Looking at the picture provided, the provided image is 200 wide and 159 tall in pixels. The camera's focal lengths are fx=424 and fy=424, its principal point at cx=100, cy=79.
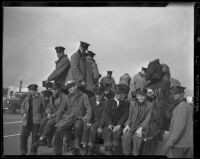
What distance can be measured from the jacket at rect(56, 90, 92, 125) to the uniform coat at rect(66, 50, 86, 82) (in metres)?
0.18

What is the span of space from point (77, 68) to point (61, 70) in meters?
0.19

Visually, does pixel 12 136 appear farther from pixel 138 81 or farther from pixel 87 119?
pixel 138 81

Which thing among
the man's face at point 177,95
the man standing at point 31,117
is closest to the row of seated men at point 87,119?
the man standing at point 31,117

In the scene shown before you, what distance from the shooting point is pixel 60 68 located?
5113 millimetres

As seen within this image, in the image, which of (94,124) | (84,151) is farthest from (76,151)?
(94,124)

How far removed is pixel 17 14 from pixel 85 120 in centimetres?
152

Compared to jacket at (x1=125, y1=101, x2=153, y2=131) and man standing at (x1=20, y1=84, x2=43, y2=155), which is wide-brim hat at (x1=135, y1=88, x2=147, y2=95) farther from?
man standing at (x1=20, y1=84, x2=43, y2=155)

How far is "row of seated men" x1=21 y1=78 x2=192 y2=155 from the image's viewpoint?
5113 millimetres

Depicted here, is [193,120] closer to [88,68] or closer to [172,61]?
[172,61]

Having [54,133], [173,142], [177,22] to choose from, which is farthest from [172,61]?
[54,133]

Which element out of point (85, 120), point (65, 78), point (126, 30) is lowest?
point (85, 120)

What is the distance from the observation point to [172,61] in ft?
16.7

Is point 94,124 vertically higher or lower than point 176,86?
lower

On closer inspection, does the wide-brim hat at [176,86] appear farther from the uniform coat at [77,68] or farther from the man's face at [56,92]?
the man's face at [56,92]
